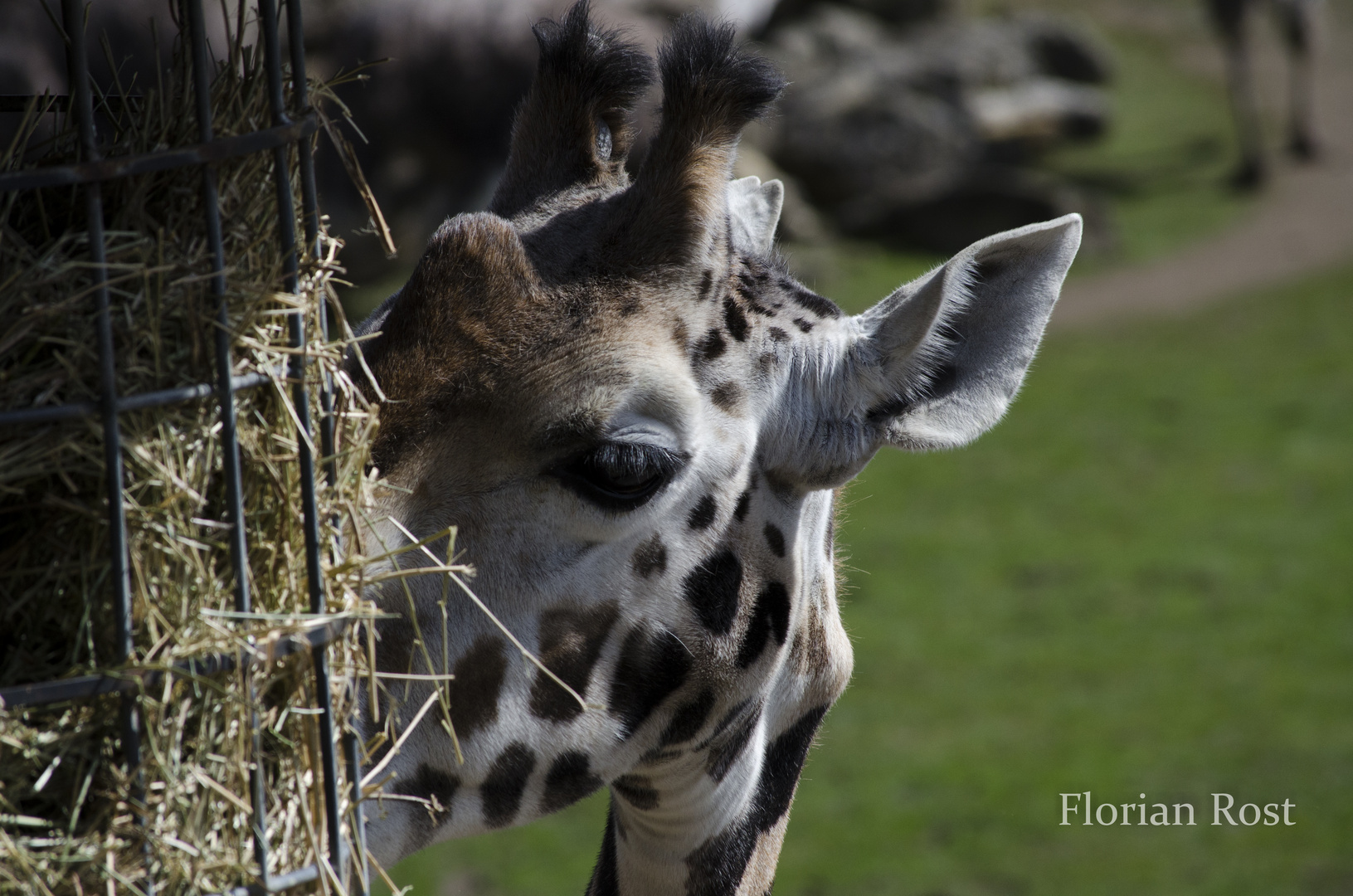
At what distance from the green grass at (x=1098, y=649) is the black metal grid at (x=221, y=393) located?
3.30 m

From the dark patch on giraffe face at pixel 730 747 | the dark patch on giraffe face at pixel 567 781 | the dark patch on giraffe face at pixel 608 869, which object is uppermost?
the dark patch on giraffe face at pixel 567 781

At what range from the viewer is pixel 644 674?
2473 millimetres

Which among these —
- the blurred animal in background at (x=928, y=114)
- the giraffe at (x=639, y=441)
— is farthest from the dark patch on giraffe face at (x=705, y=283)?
the blurred animal in background at (x=928, y=114)

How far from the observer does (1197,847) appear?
6863mm

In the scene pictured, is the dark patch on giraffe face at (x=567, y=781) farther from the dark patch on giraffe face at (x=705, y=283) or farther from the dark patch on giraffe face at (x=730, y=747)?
the dark patch on giraffe face at (x=705, y=283)

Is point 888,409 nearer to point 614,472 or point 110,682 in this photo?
point 614,472

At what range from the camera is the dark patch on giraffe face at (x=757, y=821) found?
280 centimetres

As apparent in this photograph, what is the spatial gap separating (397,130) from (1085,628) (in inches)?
362

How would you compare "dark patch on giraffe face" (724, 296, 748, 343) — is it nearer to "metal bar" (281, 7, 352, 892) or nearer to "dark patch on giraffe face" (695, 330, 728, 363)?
"dark patch on giraffe face" (695, 330, 728, 363)

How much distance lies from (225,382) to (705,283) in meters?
1.01

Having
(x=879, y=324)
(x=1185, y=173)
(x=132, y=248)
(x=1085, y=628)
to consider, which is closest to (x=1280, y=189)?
(x=1185, y=173)

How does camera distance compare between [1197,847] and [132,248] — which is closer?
[132,248]

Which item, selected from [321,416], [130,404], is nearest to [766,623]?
[321,416]

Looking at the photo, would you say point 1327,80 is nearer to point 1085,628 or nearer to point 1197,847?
point 1085,628
